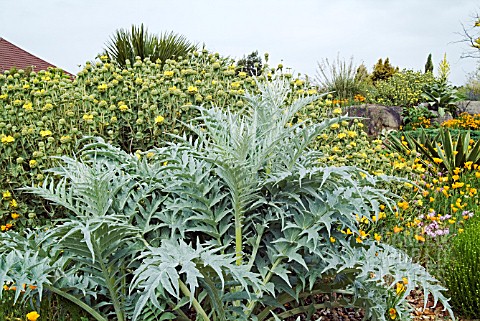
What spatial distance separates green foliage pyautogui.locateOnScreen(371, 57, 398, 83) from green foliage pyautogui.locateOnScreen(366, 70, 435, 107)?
9027mm

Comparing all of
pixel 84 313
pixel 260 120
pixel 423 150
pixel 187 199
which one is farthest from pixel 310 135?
pixel 423 150

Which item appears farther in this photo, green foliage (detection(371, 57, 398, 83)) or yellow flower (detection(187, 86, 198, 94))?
green foliage (detection(371, 57, 398, 83))

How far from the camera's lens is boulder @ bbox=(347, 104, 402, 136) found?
13727 millimetres

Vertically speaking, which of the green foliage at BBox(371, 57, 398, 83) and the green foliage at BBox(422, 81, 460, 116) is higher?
the green foliage at BBox(371, 57, 398, 83)

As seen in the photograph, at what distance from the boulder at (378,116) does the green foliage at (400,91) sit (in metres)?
3.12

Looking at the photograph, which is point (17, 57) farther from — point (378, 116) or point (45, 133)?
point (45, 133)

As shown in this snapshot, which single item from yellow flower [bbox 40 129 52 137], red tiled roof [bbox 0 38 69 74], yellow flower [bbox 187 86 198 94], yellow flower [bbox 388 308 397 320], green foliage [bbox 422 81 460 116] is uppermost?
red tiled roof [bbox 0 38 69 74]

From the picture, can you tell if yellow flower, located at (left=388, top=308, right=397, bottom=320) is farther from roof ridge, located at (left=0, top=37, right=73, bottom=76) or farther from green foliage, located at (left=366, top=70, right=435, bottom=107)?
roof ridge, located at (left=0, top=37, right=73, bottom=76)

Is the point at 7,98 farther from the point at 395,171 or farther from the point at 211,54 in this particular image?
the point at 395,171

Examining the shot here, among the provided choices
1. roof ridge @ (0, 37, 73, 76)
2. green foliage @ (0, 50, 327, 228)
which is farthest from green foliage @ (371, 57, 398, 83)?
green foliage @ (0, 50, 327, 228)

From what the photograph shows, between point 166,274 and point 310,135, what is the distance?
111 centimetres

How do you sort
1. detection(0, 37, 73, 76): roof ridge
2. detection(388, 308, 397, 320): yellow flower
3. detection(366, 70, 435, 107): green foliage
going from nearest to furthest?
detection(388, 308, 397, 320): yellow flower
detection(366, 70, 435, 107): green foliage
detection(0, 37, 73, 76): roof ridge

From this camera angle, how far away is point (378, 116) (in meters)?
14.3

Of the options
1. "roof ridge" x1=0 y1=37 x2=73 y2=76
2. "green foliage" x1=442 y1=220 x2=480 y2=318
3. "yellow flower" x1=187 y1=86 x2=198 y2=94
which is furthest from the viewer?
"roof ridge" x1=0 y1=37 x2=73 y2=76
